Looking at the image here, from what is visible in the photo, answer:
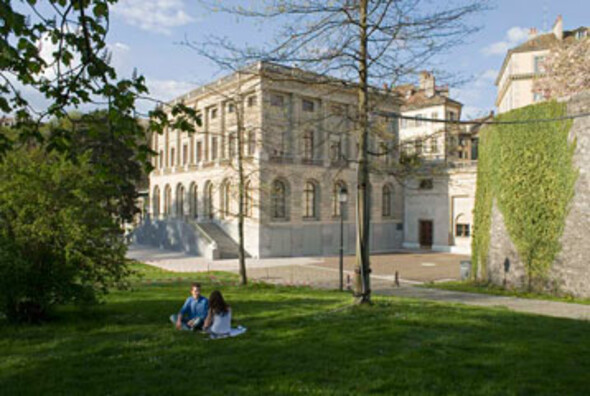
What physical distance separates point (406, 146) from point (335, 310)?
4638 millimetres

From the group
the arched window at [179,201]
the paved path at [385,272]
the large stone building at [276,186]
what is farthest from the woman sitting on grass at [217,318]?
the arched window at [179,201]

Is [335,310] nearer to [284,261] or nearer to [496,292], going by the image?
[496,292]

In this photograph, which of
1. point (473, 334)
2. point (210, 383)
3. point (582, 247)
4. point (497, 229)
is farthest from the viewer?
point (497, 229)

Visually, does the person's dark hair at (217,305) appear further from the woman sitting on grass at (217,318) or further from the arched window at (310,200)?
the arched window at (310,200)

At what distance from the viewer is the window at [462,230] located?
148ft

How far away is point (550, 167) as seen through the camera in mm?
19406

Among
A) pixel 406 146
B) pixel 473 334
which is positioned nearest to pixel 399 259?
pixel 406 146

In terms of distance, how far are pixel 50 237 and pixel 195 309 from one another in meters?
3.37

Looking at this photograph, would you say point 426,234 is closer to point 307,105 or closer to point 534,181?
point 307,105

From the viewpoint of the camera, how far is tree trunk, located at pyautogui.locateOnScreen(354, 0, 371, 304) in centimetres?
1207

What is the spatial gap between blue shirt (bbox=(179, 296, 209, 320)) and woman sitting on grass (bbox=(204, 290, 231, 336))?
1.88 feet

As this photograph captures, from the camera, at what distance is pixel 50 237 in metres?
10.2

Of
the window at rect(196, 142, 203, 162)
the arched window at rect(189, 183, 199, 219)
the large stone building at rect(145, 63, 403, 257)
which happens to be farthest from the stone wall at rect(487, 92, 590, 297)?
the window at rect(196, 142, 203, 162)

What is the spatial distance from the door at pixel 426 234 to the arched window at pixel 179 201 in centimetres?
2404
